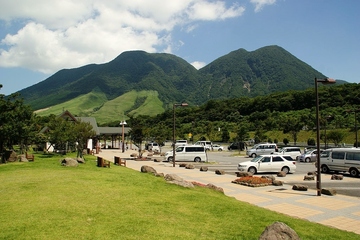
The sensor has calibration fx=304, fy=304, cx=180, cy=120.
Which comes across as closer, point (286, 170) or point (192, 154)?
point (286, 170)

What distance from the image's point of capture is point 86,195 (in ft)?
33.5

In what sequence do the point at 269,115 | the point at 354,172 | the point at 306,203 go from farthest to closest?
the point at 269,115 → the point at 354,172 → the point at 306,203

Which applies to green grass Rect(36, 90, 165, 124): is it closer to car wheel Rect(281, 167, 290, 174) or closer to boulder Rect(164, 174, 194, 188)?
car wheel Rect(281, 167, 290, 174)

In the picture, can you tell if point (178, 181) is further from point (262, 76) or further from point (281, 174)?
point (262, 76)

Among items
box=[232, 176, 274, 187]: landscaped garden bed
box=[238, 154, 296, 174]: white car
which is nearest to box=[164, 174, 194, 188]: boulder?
box=[232, 176, 274, 187]: landscaped garden bed

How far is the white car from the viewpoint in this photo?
22.7m

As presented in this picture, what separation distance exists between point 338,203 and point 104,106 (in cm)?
16288

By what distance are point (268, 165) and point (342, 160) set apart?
544 cm

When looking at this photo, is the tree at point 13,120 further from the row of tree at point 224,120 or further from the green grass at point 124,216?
the green grass at point 124,216

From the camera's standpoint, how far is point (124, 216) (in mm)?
7977

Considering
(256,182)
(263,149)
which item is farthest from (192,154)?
(256,182)

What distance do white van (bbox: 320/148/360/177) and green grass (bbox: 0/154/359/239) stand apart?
15.3 meters

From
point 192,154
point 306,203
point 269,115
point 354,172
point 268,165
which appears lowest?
point 306,203

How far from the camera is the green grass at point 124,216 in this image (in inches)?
268
